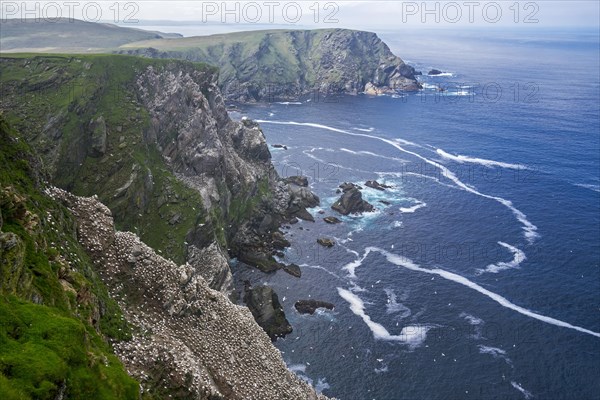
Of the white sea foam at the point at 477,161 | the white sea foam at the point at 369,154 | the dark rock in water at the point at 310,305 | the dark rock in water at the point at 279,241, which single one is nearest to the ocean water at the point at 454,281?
the white sea foam at the point at 477,161

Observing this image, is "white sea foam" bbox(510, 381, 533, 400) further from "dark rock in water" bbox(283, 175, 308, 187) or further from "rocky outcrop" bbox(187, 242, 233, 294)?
"dark rock in water" bbox(283, 175, 308, 187)

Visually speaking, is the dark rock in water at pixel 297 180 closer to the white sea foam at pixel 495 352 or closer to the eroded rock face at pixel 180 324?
the white sea foam at pixel 495 352

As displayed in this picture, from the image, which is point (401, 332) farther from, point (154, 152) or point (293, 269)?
point (154, 152)

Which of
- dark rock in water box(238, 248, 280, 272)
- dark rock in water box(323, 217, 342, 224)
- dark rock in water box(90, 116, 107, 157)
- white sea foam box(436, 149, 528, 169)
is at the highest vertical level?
dark rock in water box(90, 116, 107, 157)

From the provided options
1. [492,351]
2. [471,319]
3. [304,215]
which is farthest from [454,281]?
[304,215]

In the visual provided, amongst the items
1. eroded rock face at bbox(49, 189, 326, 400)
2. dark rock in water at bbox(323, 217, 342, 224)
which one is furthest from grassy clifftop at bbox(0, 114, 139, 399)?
dark rock in water at bbox(323, 217, 342, 224)
